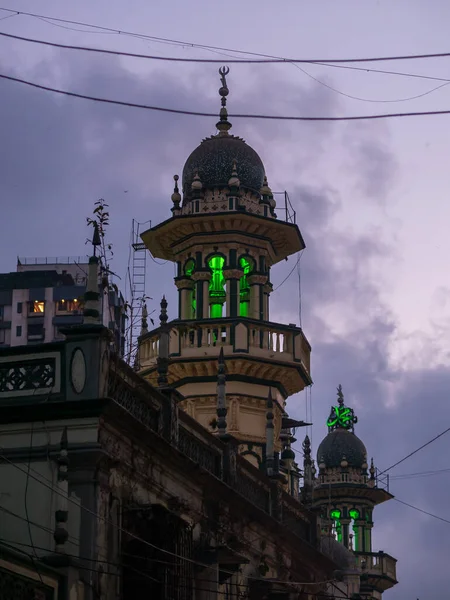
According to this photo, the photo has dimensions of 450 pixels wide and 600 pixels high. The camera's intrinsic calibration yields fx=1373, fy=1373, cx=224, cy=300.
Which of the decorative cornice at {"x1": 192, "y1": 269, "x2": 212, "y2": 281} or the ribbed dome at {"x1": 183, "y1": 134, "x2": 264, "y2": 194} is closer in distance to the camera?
the decorative cornice at {"x1": 192, "y1": 269, "x2": 212, "y2": 281}

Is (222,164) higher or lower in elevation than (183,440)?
higher

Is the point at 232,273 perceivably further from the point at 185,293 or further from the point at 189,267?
the point at 185,293

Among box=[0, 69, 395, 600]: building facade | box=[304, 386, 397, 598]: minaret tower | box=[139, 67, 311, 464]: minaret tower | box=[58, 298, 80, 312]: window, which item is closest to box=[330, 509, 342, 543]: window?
box=[304, 386, 397, 598]: minaret tower

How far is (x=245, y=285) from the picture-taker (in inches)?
1639

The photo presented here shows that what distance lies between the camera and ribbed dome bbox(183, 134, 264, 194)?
41.9m

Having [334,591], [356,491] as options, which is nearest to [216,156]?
[334,591]

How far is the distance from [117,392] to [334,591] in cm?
1858

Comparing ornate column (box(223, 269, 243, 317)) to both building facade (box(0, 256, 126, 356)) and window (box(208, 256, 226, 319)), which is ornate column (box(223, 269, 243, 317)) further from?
building facade (box(0, 256, 126, 356))

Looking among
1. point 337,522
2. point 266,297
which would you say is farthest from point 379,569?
point 266,297

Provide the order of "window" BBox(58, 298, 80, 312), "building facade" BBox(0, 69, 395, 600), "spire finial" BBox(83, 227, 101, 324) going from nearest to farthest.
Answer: "building facade" BBox(0, 69, 395, 600) < "spire finial" BBox(83, 227, 101, 324) < "window" BBox(58, 298, 80, 312)

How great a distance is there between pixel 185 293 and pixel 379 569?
27.4m

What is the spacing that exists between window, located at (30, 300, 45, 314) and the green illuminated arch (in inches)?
2345

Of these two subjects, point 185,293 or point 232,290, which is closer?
point 232,290

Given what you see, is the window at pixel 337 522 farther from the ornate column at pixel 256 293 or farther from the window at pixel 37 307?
the window at pixel 37 307
